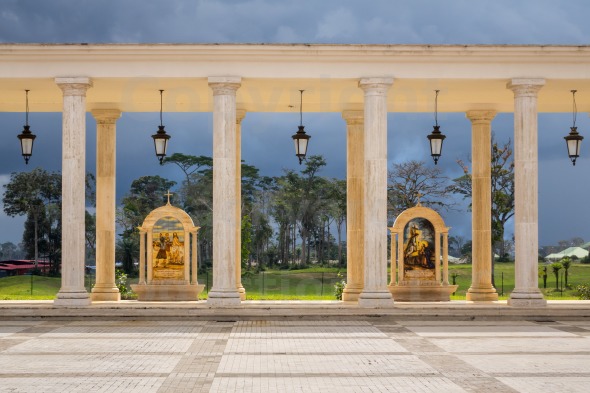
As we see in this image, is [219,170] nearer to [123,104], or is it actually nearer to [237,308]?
[237,308]

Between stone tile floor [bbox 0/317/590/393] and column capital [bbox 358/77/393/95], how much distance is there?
23.6 ft

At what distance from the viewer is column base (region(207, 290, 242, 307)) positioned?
28469 millimetres

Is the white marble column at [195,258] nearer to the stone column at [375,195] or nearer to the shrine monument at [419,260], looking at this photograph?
the shrine monument at [419,260]

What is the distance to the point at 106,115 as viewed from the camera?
111 ft

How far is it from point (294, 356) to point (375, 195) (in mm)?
9908

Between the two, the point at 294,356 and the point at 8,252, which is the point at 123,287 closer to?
the point at 294,356

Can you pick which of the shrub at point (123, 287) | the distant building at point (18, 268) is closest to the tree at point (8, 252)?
the distant building at point (18, 268)

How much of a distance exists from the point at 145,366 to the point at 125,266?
154 feet

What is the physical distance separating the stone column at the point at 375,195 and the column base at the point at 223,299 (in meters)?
3.85

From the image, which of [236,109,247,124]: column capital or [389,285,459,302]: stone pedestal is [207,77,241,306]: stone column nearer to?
[236,109,247,124]: column capital

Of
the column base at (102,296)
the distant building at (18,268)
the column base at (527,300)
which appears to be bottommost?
the distant building at (18,268)

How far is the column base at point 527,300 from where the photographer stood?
28.9 m

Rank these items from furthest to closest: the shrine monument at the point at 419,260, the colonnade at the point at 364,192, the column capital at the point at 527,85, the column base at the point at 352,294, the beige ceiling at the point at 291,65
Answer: the shrine monument at the point at 419,260 < the column base at the point at 352,294 < the column capital at the point at 527,85 < the beige ceiling at the point at 291,65 < the colonnade at the point at 364,192

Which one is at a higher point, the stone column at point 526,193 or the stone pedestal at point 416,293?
the stone column at point 526,193
